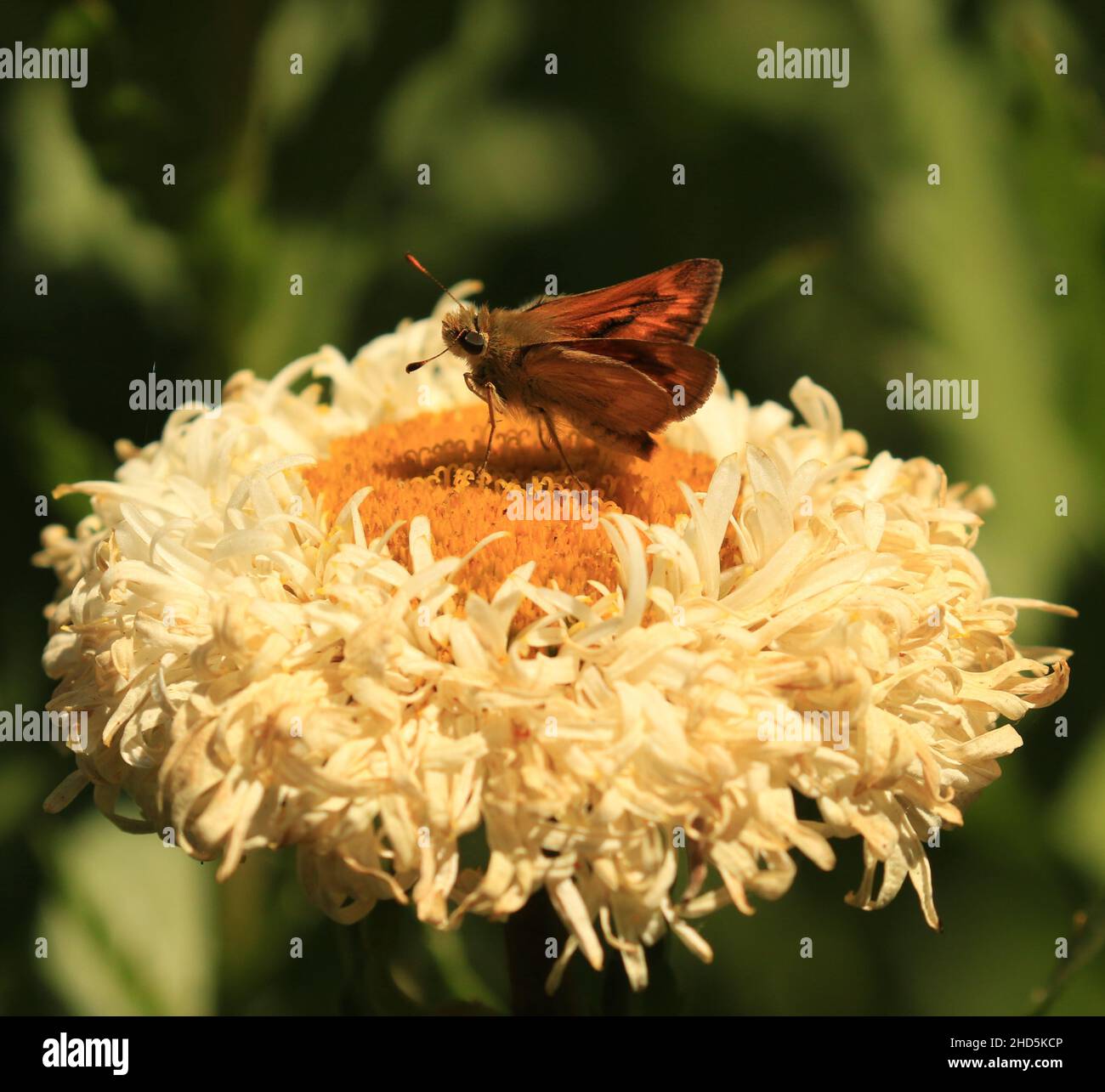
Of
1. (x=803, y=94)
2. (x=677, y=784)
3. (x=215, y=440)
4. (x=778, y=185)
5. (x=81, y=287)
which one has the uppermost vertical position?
(x=803, y=94)

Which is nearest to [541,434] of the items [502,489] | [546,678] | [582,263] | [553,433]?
[553,433]

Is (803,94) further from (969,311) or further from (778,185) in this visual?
(969,311)

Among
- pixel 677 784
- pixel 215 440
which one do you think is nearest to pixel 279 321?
pixel 215 440

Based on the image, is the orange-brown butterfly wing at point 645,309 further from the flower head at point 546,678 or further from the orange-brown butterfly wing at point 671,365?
the flower head at point 546,678

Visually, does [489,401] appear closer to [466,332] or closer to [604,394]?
[466,332]

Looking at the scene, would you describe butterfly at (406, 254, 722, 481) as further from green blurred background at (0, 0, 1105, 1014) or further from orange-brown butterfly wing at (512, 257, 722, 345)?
green blurred background at (0, 0, 1105, 1014)
